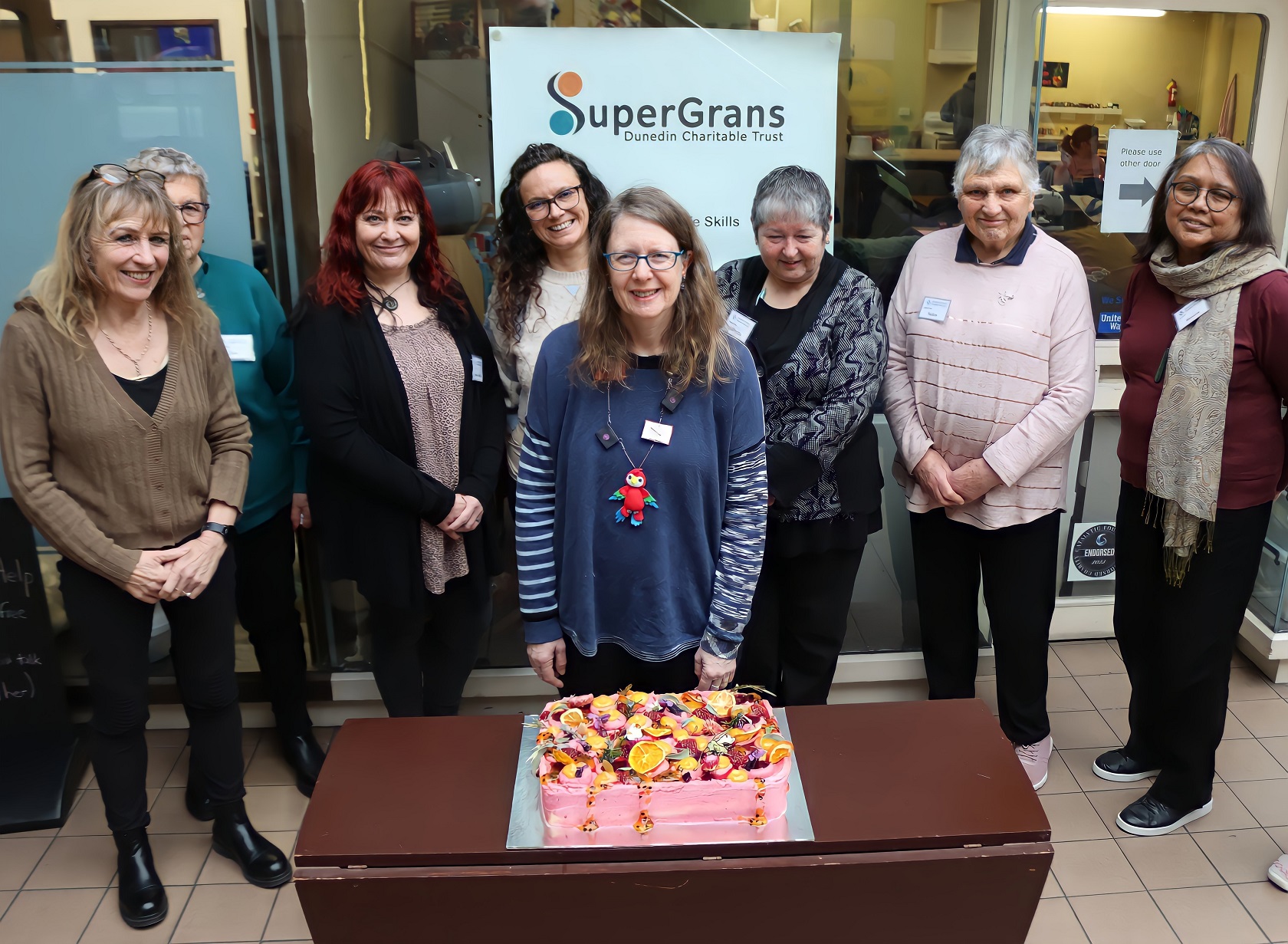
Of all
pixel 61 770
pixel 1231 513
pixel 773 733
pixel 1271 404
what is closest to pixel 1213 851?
pixel 1231 513

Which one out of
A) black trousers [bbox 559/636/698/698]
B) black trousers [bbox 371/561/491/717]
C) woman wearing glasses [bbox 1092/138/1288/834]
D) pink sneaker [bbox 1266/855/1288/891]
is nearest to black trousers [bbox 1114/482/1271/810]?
woman wearing glasses [bbox 1092/138/1288/834]

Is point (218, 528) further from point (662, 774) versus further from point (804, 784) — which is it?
point (804, 784)

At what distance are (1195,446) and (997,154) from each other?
34.5 inches

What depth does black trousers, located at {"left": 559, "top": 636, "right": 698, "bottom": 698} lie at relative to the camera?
2.34 m

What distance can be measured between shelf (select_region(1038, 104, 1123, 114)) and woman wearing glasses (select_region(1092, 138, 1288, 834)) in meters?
1.03

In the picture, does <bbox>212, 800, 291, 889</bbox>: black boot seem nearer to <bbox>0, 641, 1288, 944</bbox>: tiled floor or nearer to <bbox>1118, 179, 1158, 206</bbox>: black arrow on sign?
<bbox>0, 641, 1288, 944</bbox>: tiled floor

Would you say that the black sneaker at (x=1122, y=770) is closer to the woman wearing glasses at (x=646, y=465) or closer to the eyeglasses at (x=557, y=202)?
the woman wearing glasses at (x=646, y=465)

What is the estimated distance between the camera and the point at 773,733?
6.36 ft

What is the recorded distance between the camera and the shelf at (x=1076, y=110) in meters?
3.54

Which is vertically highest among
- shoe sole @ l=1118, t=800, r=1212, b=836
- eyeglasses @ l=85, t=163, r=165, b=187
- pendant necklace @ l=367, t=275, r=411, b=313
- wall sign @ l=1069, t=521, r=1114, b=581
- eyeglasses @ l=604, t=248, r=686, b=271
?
eyeglasses @ l=85, t=163, r=165, b=187

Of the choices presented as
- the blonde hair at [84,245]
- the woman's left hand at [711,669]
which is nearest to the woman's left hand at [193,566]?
the blonde hair at [84,245]

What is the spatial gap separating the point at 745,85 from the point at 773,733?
6.72 feet

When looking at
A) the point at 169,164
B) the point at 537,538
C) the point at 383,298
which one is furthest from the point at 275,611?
the point at 169,164

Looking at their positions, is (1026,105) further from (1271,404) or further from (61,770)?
(61,770)
